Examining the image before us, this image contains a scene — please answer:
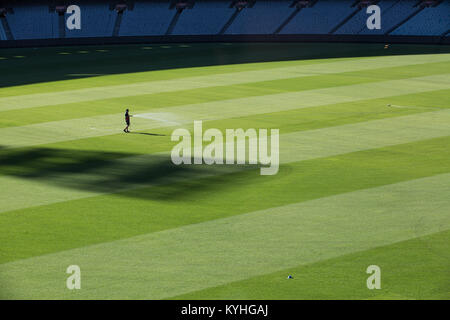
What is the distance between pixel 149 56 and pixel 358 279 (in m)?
42.0

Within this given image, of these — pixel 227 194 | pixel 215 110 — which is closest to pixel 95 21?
pixel 215 110

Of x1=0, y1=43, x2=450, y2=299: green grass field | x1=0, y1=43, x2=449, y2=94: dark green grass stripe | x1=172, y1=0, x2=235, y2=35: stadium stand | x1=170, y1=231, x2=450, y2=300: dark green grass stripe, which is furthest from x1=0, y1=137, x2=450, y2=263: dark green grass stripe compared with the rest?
x1=172, y1=0, x2=235, y2=35: stadium stand

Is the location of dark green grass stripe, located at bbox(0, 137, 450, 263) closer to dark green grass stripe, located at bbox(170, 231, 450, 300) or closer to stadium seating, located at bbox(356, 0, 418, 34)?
dark green grass stripe, located at bbox(170, 231, 450, 300)

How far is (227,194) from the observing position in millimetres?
20125

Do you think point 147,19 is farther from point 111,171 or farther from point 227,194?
point 227,194

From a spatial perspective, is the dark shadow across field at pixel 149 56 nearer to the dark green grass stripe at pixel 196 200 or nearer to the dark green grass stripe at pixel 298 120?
the dark green grass stripe at pixel 298 120

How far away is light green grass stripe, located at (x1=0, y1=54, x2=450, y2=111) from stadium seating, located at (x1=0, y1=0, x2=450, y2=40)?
12.1 meters

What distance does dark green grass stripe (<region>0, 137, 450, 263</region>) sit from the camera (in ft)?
55.5

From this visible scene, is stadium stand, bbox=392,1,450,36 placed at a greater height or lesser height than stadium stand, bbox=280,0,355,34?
lesser

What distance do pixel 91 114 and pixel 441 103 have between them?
594 inches

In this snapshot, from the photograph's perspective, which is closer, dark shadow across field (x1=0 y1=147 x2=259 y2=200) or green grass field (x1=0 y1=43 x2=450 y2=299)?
green grass field (x1=0 y1=43 x2=450 y2=299)

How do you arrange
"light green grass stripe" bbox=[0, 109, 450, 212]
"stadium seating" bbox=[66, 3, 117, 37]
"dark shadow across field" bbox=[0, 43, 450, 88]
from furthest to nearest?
"stadium seating" bbox=[66, 3, 117, 37] → "dark shadow across field" bbox=[0, 43, 450, 88] → "light green grass stripe" bbox=[0, 109, 450, 212]
